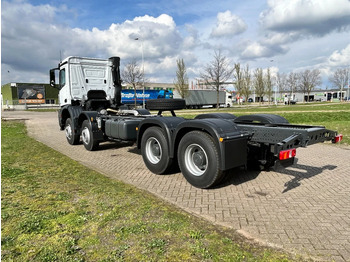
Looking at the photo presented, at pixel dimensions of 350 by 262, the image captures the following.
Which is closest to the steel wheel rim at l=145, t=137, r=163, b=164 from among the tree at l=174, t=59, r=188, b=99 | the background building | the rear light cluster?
the rear light cluster

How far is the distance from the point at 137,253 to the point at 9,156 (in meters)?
6.85

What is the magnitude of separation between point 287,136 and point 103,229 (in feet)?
11.3

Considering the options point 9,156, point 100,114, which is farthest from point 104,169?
point 9,156

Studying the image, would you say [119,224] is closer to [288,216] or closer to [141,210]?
[141,210]

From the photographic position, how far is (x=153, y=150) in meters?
5.95

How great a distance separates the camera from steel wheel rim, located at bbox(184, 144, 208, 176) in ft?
15.6

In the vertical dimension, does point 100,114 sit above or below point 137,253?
above

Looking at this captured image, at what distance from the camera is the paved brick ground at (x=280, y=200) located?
3.08 metres

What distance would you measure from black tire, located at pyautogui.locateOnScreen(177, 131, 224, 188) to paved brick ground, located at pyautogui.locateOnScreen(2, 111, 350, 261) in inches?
8.5

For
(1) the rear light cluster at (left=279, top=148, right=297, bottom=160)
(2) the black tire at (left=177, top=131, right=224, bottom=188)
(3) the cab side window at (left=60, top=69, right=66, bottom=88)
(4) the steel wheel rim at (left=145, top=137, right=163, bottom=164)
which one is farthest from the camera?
(3) the cab side window at (left=60, top=69, right=66, bottom=88)

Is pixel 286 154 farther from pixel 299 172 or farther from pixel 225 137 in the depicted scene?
pixel 299 172

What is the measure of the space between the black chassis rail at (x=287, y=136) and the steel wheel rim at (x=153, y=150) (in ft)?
6.45

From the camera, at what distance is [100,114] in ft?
28.2

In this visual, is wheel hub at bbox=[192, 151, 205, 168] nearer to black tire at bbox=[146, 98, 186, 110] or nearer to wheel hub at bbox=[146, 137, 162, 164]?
wheel hub at bbox=[146, 137, 162, 164]
